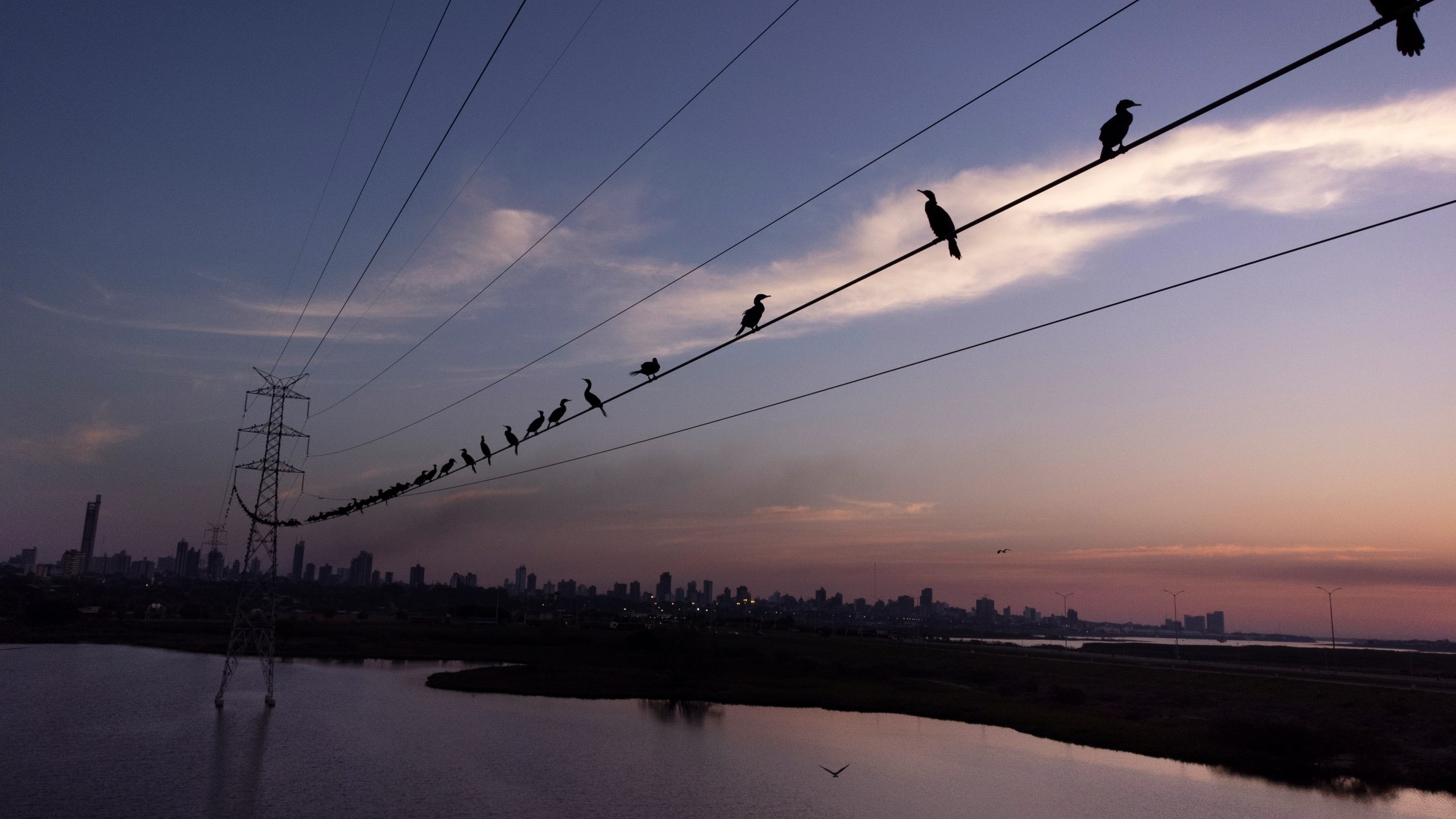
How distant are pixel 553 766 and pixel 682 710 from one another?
69.3ft

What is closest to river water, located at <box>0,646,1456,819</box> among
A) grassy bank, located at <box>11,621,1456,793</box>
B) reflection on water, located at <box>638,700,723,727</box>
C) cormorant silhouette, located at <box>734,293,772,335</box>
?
reflection on water, located at <box>638,700,723,727</box>

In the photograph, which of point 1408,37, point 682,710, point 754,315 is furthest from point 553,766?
point 1408,37

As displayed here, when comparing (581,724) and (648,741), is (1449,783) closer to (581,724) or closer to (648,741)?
(648,741)

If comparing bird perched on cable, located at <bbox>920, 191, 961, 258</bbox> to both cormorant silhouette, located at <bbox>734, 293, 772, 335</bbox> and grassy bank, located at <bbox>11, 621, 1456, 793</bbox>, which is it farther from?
grassy bank, located at <bbox>11, 621, 1456, 793</bbox>

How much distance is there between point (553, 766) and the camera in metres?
42.7

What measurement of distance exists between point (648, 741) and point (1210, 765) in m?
29.8

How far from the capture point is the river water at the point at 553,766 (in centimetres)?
3600

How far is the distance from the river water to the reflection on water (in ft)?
1.01

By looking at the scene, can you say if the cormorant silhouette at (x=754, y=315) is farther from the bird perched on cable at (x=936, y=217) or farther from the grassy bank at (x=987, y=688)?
the grassy bank at (x=987, y=688)

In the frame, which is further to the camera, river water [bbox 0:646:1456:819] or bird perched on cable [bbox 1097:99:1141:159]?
river water [bbox 0:646:1456:819]

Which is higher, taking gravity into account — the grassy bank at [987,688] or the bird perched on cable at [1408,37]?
the bird perched on cable at [1408,37]

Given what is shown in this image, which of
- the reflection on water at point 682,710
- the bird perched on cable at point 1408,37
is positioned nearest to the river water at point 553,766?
the reflection on water at point 682,710

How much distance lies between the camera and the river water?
36.0 meters

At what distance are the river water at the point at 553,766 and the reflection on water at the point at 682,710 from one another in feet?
1.01
